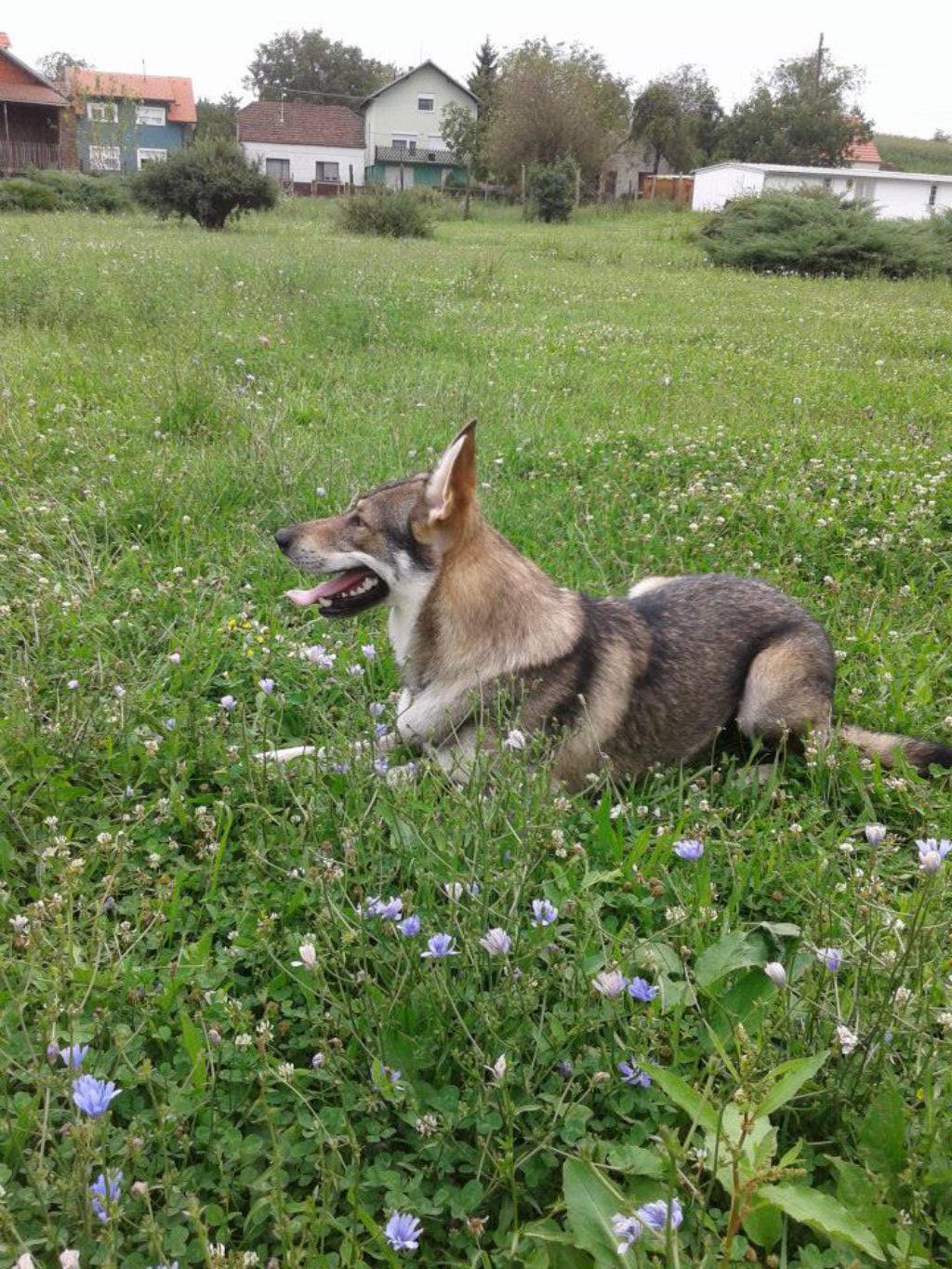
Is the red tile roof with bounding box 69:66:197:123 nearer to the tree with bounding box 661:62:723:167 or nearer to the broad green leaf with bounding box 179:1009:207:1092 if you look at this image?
the tree with bounding box 661:62:723:167

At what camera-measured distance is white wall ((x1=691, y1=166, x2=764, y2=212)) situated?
152ft

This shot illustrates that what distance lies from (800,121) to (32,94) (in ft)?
158

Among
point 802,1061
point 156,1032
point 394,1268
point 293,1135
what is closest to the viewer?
point 394,1268

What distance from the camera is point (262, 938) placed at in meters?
2.22

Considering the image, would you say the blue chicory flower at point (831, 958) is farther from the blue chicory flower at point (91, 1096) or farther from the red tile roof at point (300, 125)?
the red tile roof at point (300, 125)

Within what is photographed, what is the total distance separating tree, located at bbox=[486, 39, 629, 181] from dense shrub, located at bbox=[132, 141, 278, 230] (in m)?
25.1

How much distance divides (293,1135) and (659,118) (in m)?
78.1

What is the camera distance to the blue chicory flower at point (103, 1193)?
1.46 m

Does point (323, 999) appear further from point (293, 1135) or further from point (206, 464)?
point (206, 464)

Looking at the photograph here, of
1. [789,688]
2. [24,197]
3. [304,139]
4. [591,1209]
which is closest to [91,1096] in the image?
[591,1209]

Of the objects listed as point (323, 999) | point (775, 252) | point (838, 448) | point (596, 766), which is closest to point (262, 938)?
point (323, 999)

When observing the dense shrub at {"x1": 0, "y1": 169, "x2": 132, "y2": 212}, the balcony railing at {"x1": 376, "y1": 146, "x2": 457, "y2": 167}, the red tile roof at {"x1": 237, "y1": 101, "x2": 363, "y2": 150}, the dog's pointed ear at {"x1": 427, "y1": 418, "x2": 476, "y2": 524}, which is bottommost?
the dog's pointed ear at {"x1": 427, "y1": 418, "x2": 476, "y2": 524}

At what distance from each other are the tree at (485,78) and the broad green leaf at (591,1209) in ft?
234

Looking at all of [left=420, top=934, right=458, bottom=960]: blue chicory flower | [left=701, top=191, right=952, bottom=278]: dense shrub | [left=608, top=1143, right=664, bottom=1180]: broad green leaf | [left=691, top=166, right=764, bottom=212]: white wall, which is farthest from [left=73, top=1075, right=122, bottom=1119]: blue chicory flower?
[left=691, top=166, right=764, bottom=212]: white wall
